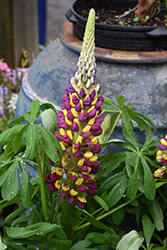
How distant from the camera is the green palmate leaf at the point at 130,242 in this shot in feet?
2.65

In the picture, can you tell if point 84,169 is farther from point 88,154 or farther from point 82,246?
point 82,246

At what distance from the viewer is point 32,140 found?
0.69 metres

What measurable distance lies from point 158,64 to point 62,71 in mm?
Answer: 333

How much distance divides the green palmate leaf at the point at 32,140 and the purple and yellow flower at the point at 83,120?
0.15 feet

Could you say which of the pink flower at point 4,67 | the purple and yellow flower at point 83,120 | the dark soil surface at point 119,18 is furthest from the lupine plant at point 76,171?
the pink flower at point 4,67

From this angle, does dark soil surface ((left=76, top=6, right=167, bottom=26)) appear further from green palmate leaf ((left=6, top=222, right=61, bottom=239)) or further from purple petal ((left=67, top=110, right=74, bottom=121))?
green palmate leaf ((left=6, top=222, right=61, bottom=239))

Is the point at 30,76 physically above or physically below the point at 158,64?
below

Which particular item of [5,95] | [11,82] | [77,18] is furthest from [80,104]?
[11,82]

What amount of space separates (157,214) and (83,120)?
375 millimetres

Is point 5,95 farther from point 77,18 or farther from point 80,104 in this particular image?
point 80,104

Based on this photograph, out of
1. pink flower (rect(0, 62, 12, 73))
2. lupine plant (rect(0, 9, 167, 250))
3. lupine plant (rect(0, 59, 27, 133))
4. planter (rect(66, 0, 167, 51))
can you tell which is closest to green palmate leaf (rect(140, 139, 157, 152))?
lupine plant (rect(0, 9, 167, 250))

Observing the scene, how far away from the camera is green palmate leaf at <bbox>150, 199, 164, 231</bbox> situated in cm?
87

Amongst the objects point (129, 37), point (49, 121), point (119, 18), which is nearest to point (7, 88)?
point (119, 18)

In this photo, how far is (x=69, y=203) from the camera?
0.81 meters
